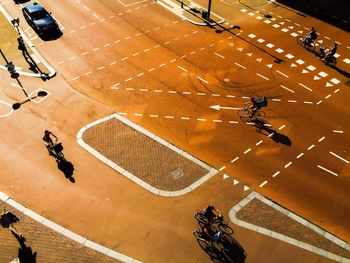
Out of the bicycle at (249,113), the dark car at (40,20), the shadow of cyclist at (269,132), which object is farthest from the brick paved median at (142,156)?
the dark car at (40,20)

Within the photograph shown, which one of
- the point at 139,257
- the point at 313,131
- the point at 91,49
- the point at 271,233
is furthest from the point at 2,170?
the point at 313,131

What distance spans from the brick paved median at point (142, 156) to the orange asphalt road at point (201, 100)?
0.87m

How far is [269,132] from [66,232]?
14074 millimetres

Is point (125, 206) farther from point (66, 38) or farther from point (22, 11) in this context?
point (22, 11)

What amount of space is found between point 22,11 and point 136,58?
1476cm

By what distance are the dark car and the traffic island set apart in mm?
13321

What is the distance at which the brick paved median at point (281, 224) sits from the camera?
17.5 meters

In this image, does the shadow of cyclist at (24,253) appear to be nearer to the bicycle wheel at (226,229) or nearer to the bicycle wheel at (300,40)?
the bicycle wheel at (226,229)

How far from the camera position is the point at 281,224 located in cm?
1828

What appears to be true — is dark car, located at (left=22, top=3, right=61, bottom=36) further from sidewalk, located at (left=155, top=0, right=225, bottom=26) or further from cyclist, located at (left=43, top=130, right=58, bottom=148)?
cyclist, located at (left=43, top=130, right=58, bottom=148)

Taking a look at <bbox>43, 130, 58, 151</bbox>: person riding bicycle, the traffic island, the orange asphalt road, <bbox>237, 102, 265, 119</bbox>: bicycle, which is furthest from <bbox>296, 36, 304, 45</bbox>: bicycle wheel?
<bbox>43, 130, 58, 151</bbox>: person riding bicycle

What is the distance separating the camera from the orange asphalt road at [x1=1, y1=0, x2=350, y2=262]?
19172 mm

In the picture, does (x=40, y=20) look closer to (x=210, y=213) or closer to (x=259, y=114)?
(x=259, y=114)

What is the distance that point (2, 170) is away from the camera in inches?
825
